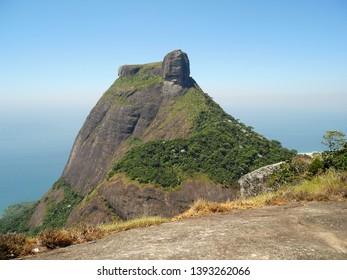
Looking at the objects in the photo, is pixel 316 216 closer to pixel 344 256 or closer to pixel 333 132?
pixel 344 256

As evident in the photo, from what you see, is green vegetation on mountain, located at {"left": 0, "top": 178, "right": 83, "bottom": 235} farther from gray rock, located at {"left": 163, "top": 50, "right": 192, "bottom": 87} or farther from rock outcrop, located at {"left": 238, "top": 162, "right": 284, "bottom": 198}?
rock outcrop, located at {"left": 238, "top": 162, "right": 284, "bottom": 198}

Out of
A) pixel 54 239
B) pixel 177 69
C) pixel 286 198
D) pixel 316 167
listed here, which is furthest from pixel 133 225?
pixel 177 69

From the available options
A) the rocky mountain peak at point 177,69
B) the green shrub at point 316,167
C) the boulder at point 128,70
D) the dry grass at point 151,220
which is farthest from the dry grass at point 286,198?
the boulder at point 128,70

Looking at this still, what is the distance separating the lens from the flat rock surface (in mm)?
5070

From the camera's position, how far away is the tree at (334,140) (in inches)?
591

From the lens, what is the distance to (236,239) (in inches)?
226

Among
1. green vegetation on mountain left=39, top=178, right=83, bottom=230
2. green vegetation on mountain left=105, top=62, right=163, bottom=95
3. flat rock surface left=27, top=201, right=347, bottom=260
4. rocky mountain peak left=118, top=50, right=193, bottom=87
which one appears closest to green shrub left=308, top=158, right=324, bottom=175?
flat rock surface left=27, top=201, right=347, bottom=260

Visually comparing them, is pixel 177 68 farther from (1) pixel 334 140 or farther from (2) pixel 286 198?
(2) pixel 286 198

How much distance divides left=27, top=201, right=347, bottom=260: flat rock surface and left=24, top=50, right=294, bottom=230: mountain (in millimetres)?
42149

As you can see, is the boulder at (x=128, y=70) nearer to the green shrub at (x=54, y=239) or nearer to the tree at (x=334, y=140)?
the tree at (x=334, y=140)

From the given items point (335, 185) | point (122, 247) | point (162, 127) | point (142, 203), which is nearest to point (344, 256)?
point (122, 247)

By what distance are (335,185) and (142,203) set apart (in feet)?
163

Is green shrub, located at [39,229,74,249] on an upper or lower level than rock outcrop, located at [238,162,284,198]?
upper

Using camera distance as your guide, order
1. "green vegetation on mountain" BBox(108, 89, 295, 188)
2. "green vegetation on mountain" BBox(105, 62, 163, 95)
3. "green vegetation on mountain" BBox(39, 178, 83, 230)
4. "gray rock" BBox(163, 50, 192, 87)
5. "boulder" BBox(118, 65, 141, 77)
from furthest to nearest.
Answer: "boulder" BBox(118, 65, 141, 77) → "green vegetation on mountain" BBox(105, 62, 163, 95) → "gray rock" BBox(163, 50, 192, 87) → "green vegetation on mountain" BBox(39, 178, 83, 230) → "green vegetation on mountain" BBox(108, 89, 295, 188)
